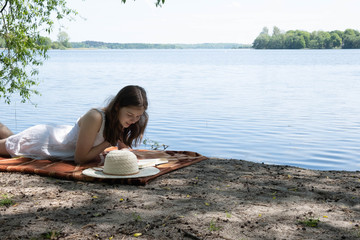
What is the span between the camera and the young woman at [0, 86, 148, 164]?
4965 millimetres

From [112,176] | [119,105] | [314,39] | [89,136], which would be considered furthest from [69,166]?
[314,39]

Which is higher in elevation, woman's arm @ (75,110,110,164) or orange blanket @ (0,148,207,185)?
woman's arm @ (75,110,110,164)

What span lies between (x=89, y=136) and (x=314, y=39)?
114519 millimetres

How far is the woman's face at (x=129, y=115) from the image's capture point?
16.1ft

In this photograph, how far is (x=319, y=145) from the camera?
9.95 meters

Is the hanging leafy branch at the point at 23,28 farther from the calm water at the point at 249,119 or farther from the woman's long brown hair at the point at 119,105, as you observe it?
the woman's long brown hair at the point at 119,105

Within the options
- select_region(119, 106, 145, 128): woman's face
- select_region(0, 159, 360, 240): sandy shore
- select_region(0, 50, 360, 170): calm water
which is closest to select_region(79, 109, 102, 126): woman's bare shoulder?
select_region(119, 106, 145, 128): woman's face

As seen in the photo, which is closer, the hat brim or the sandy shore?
the sandy shore

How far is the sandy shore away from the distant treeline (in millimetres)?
110110

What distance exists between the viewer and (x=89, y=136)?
5.02 metres

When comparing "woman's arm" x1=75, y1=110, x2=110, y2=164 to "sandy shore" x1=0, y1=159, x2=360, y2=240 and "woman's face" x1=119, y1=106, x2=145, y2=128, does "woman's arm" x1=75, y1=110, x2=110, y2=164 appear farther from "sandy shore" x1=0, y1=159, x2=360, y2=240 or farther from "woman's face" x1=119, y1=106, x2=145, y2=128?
"sandy shore" x1=0, y1=159, x2=360, y2=240

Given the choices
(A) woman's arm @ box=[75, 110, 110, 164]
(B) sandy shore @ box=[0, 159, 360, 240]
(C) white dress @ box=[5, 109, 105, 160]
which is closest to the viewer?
(B) sandy shore @ box=[0, 159, 360, 240]

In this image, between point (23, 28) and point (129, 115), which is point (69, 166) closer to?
point (129, 115)

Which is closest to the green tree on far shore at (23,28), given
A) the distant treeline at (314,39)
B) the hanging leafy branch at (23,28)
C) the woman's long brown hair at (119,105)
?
the hanging leafy branch at (23,28)
